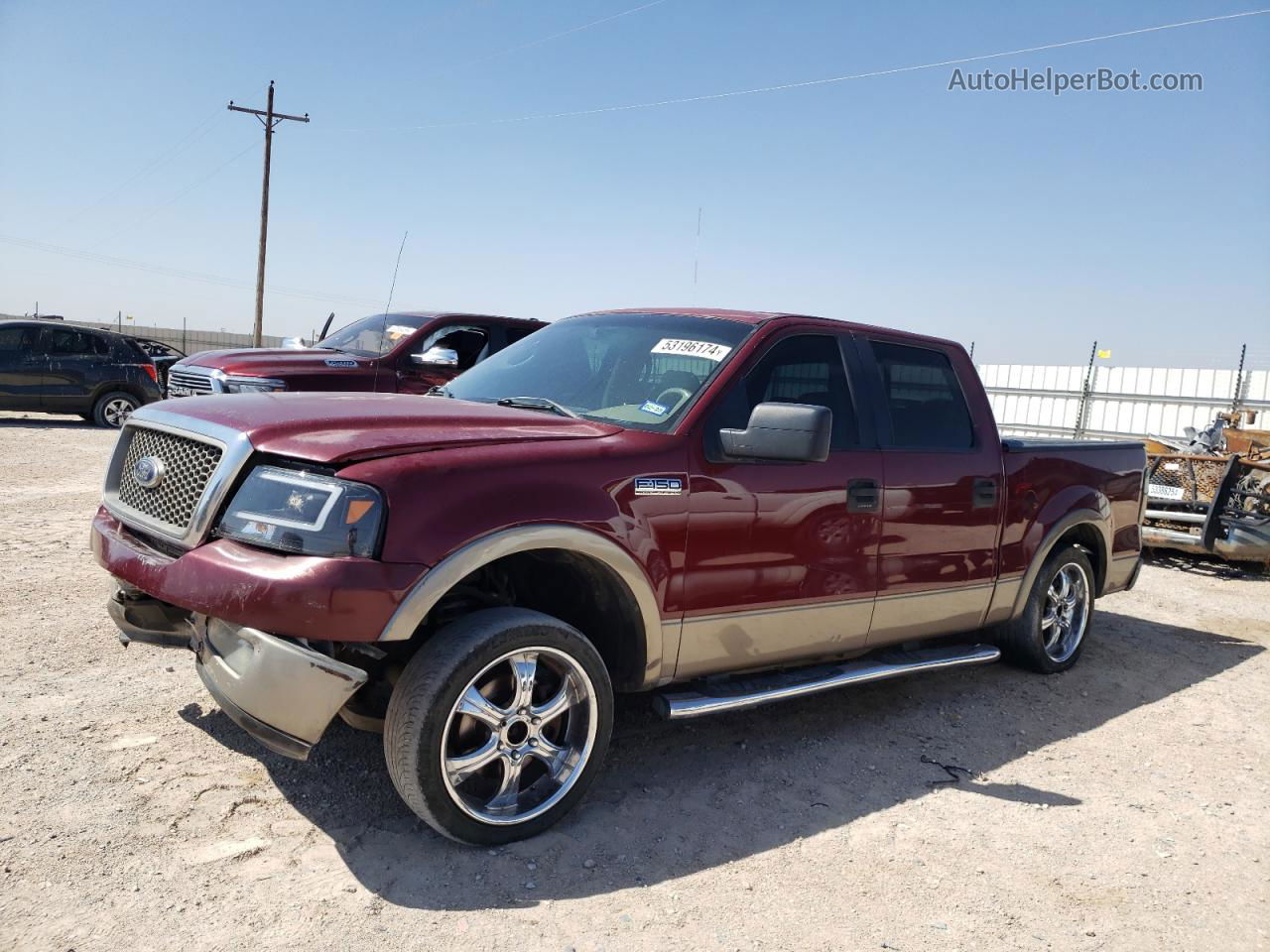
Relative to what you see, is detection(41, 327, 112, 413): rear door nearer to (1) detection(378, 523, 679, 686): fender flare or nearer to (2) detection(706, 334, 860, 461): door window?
(2) detection(706, 334, 860, 461): door window

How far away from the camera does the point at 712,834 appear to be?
134 inches

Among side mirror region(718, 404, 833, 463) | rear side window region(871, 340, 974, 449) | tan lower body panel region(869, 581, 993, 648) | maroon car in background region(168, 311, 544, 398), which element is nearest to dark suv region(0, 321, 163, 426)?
maroon car in background region(168, 311, 544, 398)

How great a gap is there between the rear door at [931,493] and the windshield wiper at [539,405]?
1451mm

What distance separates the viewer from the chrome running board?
11.8 feet

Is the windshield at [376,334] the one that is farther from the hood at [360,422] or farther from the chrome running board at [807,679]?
the chrome running board at [807,679]

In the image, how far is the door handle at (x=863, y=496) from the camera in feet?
13.5

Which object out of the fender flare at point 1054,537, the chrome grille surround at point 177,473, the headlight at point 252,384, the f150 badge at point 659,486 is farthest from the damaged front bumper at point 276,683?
the headlight at point 252,384

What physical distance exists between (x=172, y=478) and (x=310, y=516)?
0.77m

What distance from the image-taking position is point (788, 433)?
3.47m

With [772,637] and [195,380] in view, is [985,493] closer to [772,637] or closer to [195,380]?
[772,637]

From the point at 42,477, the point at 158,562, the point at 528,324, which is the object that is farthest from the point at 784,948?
the point at 42,477

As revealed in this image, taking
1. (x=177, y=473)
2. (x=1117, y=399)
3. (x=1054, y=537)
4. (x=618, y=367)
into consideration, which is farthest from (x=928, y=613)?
(x=1117, y=399)

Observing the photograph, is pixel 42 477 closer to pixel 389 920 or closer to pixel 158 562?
pixel 158 562

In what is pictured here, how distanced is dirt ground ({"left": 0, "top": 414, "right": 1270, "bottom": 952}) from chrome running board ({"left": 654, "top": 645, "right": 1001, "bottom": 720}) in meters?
0.33
